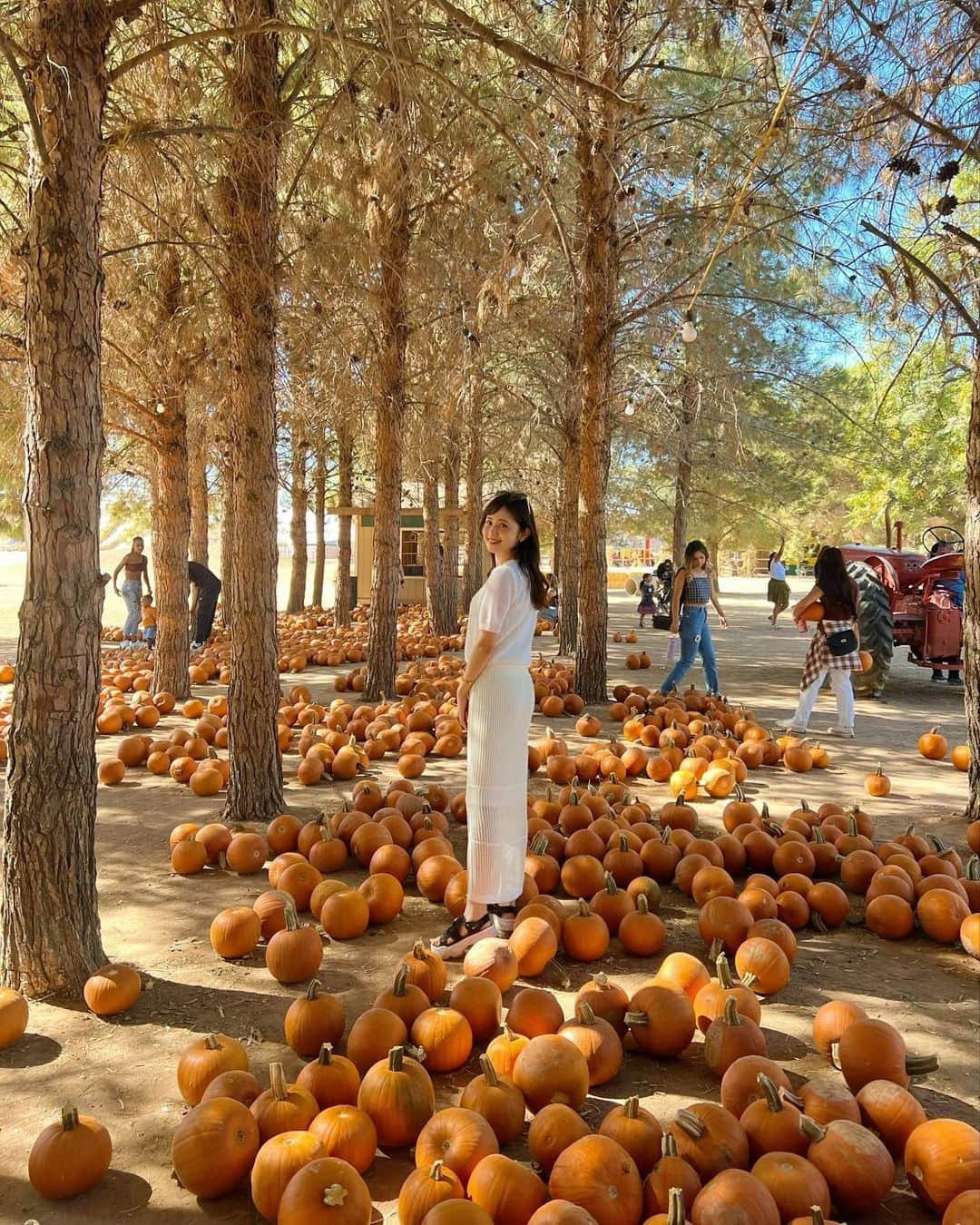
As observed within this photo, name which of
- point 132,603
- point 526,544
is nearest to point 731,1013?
point 526,544

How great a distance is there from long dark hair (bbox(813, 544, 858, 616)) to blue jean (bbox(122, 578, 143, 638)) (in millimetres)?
11816

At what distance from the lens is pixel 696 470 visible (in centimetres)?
2373

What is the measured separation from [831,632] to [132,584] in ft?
39.3

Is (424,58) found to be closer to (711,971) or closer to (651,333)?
(711,971)

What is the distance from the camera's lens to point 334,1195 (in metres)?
2.13

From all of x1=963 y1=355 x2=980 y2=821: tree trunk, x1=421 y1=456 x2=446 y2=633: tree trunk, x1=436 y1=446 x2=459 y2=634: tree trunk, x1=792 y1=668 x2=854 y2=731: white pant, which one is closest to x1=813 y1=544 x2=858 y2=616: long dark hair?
x1=792 y1=668 x2=854 y2=731: white pant

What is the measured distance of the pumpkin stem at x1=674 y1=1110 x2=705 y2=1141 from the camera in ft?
7.50

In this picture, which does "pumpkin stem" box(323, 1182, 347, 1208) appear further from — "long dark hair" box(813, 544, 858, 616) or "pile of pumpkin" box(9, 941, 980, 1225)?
"long dark hair" box(813, 544, 858, 616)

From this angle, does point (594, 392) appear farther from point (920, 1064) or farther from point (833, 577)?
point (920, 1064)

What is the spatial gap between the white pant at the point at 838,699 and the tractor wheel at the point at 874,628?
306 cm

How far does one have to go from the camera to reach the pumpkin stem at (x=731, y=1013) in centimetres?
286

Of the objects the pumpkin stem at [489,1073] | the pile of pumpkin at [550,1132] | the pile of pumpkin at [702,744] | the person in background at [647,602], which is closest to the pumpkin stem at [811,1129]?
the pile of pumpkin at [550,1132]

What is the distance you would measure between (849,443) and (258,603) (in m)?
18.2

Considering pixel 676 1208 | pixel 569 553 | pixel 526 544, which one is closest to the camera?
pixel 676 1208
